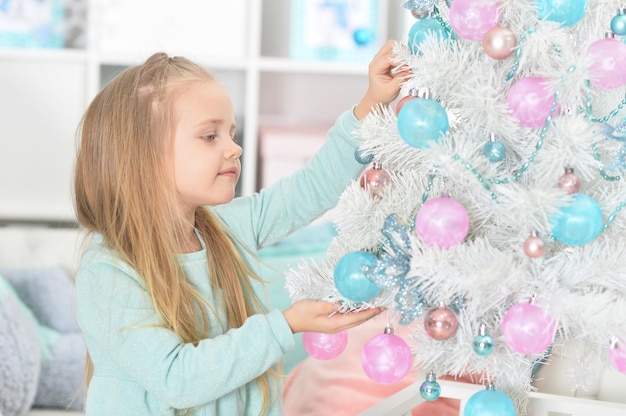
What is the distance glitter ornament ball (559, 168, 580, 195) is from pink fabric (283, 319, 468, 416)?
0.64m

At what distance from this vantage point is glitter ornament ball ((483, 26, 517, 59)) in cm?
81

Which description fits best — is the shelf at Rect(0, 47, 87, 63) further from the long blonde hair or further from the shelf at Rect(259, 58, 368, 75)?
the long blonde hair

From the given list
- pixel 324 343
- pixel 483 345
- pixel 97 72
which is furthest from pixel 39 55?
pixel 483 345

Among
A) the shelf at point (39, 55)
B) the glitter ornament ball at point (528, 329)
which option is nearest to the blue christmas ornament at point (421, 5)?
the glitter ornament ball at point (528, 329)

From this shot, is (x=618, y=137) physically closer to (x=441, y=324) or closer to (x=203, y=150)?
(x=441, y=324)

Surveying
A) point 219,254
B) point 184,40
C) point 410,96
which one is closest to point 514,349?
point 410,96

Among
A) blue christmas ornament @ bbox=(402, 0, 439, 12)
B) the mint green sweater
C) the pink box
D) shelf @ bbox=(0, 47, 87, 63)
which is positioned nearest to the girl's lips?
the mint green sweater

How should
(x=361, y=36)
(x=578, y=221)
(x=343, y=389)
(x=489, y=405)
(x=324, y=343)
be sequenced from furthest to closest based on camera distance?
(x=361, y=36) → (x=343, y=389) → (x=324, y=343) → (x=489, y=405) → (x=578, y=221)

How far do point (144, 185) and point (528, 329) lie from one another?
0.56 m

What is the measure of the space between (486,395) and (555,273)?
0.15 meters

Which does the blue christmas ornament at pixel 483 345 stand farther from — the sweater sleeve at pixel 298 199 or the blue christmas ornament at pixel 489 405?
the sweater sleeve at pixel 298 199

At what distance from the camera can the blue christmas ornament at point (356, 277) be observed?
0.87 metres

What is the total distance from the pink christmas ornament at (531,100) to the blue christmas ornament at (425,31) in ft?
0.37

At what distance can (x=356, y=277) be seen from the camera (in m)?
0.86
